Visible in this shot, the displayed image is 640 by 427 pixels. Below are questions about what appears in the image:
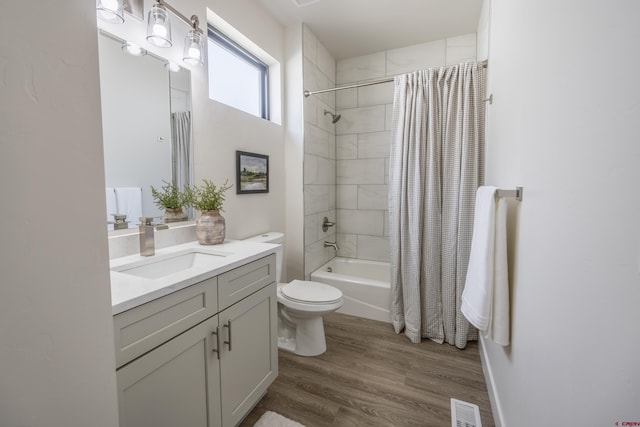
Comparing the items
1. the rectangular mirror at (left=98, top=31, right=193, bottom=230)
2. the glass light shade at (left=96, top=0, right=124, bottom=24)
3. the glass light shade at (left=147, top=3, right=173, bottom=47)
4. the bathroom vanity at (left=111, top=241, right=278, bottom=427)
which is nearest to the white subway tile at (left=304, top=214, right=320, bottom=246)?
the bathroom vanity at (left=111, top=241, right=278, bottom=427)

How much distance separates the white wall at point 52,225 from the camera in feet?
1.58

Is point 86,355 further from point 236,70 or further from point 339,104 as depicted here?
point 339,104

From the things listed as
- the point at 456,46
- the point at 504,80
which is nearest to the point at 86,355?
the point at 504,80

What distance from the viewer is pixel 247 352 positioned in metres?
1.40

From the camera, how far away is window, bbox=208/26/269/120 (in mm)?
2043

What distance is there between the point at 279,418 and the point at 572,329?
141 centimetres

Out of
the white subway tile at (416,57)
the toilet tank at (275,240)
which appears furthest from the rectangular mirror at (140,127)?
the white subway tile at (416,57)

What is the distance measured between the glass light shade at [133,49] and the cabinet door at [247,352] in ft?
4.40

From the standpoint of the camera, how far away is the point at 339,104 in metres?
3.29

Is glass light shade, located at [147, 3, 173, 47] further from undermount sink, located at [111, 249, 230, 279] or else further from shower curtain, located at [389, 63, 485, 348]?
shower curtain, located at [389, 63, 485, 348]

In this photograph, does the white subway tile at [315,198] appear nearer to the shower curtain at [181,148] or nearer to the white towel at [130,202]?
the shower curtain at [181,148]

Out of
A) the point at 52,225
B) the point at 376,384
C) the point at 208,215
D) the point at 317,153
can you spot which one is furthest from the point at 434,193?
the point at 52,225

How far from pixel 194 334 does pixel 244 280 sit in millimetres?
322

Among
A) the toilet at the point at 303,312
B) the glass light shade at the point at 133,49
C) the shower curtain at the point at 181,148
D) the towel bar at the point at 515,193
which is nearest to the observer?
Answer: the towel bar at the point at 515,193
